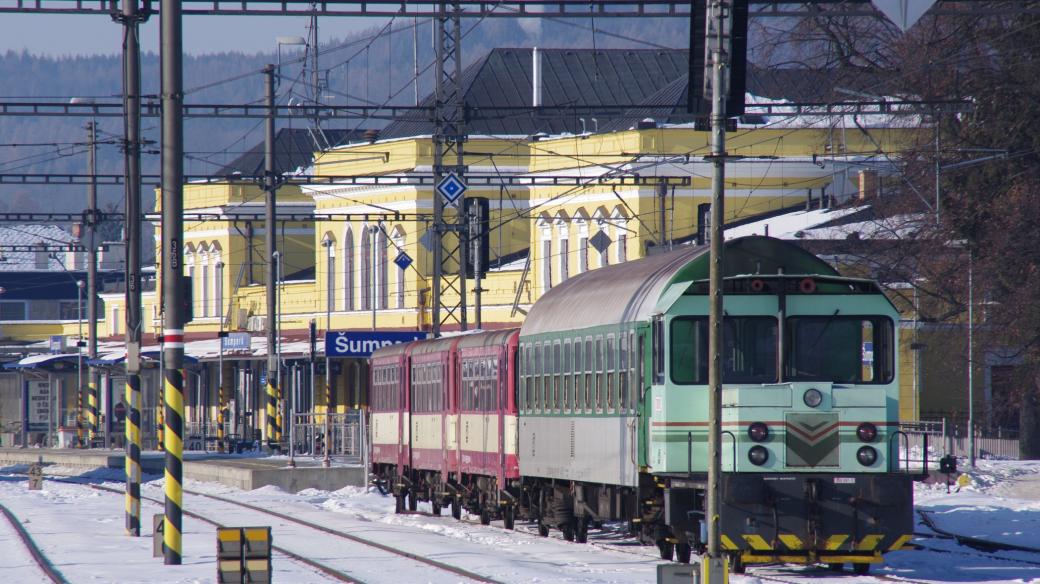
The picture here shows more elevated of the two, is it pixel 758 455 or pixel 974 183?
pixel 974 183

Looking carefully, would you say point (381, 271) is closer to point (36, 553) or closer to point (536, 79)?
point (536, 79)

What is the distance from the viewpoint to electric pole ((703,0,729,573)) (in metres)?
17.1

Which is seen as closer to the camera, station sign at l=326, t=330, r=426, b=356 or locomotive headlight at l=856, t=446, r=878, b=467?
locomotive headlight at l=856, t=446, r=878, b=467

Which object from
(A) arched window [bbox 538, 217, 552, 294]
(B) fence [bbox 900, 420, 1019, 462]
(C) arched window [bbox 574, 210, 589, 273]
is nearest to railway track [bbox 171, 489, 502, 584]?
(B) fence [bbox 900, 420, 1019, 462]

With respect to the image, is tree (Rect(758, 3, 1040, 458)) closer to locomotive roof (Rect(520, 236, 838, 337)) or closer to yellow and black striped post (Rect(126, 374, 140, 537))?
locomotive roof (Rect(520, 236, 838, 337))

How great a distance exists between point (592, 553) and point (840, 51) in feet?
104

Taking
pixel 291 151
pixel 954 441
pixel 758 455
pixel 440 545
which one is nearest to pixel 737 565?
pixel 758 455

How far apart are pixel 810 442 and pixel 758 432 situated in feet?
1.86

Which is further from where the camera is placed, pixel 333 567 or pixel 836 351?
pixel 333 567

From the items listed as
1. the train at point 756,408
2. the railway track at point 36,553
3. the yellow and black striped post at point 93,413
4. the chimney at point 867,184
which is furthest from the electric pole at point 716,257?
the yellow and black striped post at point 93,413

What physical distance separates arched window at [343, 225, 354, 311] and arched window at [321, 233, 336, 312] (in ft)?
2.30

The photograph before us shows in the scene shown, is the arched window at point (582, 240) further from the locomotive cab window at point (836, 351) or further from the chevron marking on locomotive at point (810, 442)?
the chevron marking on locomotive at point (810, 442)

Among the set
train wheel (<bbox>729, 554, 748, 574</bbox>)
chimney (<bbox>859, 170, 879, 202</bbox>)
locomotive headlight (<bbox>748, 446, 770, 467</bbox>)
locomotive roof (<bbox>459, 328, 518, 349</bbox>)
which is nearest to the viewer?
locomotive headlight (<bbox>748, 446, 770, 467</bbox>)

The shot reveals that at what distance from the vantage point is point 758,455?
19.4 m
